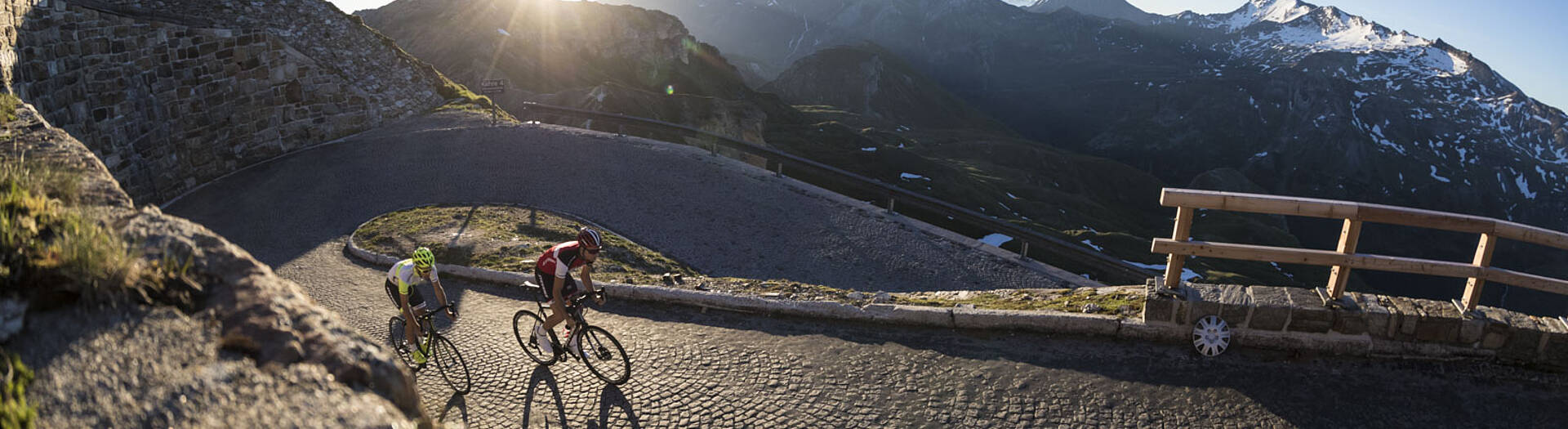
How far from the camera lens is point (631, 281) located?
12.2 m

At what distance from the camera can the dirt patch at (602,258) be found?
930 centimetres

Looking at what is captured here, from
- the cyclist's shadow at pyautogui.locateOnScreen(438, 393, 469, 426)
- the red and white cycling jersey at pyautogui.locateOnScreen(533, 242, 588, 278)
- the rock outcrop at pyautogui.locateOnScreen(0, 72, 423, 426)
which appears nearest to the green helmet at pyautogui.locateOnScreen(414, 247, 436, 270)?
the red and white cycling jersey at pyautogui.locateOnScreen(533, 242, 588, 278)

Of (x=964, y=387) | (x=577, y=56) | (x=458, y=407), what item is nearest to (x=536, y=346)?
(x=458, y=407)

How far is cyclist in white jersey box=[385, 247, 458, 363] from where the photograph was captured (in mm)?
8102

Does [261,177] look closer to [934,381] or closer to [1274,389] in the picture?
[934,381]

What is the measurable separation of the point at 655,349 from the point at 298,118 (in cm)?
2422

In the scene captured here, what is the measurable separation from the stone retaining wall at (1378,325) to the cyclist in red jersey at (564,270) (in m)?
5.84

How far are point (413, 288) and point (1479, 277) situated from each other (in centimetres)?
1087

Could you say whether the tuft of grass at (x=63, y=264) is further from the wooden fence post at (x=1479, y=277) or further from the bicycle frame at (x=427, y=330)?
the wooden fence post at (x=1479, y=277)

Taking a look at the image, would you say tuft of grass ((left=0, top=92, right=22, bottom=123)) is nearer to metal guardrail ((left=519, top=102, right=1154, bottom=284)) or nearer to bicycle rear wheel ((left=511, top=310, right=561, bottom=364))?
bicycle rear wheel ((left=511, top=310, right=561, bottom=364))

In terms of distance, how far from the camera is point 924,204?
33906mm

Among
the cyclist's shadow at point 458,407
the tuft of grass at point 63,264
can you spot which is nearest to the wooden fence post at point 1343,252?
the cyclist's shadow at point 458,407

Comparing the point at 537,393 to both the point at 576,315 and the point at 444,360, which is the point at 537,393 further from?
the point at 444,360

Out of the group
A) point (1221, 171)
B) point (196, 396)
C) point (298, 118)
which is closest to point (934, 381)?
point (196, 396)
